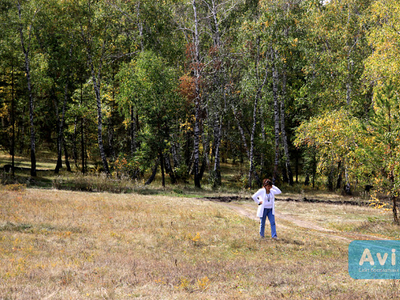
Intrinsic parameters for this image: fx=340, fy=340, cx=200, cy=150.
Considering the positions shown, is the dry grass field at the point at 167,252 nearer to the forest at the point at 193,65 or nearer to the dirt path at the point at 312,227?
the dirt path at the point at 312,227

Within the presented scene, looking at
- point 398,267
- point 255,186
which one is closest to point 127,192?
point 255,186

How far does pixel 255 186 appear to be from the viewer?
33.7 m

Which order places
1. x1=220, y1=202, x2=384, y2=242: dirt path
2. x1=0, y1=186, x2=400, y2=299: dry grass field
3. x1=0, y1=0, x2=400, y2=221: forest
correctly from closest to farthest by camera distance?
x1=0, y1=186, x2=400, y2=299: dry grass field < x1=220, y1=202, x2=384, y2=242: dirt path < x1=0, y1=0, x2=400, y2=221: forest

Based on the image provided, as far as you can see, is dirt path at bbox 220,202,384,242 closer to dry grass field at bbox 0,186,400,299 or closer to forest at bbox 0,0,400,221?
dry grass field at bbox 0,186,400,299

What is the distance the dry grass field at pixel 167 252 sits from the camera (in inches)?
288

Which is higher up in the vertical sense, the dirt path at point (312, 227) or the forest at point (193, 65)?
the forest at point (193, 65)

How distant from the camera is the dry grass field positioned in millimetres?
7320

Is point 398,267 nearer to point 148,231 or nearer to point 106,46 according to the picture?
point 148,231

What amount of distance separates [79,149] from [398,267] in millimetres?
40514

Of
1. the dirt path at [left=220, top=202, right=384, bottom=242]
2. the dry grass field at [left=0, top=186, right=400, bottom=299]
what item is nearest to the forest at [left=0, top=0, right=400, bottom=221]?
the dirt path at [left=220, top=202, right=384, bottom=242]

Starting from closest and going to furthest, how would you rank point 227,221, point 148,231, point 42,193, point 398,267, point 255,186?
point 398,267, point 148,231, point 227,221, point 42,193, point 255,186

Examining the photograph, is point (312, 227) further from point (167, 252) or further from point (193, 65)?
point (193, 65)

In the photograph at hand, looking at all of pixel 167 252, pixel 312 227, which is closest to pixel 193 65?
pixel 312 227

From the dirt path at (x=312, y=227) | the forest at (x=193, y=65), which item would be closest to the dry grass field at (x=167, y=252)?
the dirt path at (x=312, y=227)
